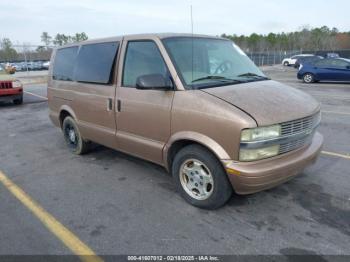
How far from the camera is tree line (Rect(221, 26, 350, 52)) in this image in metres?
76.1

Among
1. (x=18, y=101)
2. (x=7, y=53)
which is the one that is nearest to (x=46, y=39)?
(x=7, y=53)

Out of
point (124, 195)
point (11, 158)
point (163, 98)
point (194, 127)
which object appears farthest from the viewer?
point (11, 158)

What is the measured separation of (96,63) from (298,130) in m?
3.02

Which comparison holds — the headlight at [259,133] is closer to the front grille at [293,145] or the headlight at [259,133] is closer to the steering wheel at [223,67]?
the front grille at [293,145]

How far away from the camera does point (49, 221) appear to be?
11.6 feet

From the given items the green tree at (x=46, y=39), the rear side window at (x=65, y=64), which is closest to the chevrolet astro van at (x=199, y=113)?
the rear side window at (x=65, y=64)

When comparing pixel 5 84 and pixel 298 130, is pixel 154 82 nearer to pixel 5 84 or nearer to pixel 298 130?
pixel 298 130

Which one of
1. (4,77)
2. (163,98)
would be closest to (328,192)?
(163,98)

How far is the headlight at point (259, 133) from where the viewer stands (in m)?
3.11

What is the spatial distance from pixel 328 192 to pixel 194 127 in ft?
6.37

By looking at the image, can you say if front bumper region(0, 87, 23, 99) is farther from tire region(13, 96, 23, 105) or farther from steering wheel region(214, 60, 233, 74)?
steering wheel region(214, 60, 233, 74)

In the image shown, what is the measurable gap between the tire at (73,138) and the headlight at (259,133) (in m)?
3.30

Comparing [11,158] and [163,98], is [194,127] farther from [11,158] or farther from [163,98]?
[11,158]

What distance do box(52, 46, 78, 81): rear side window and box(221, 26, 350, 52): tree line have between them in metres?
72.4
